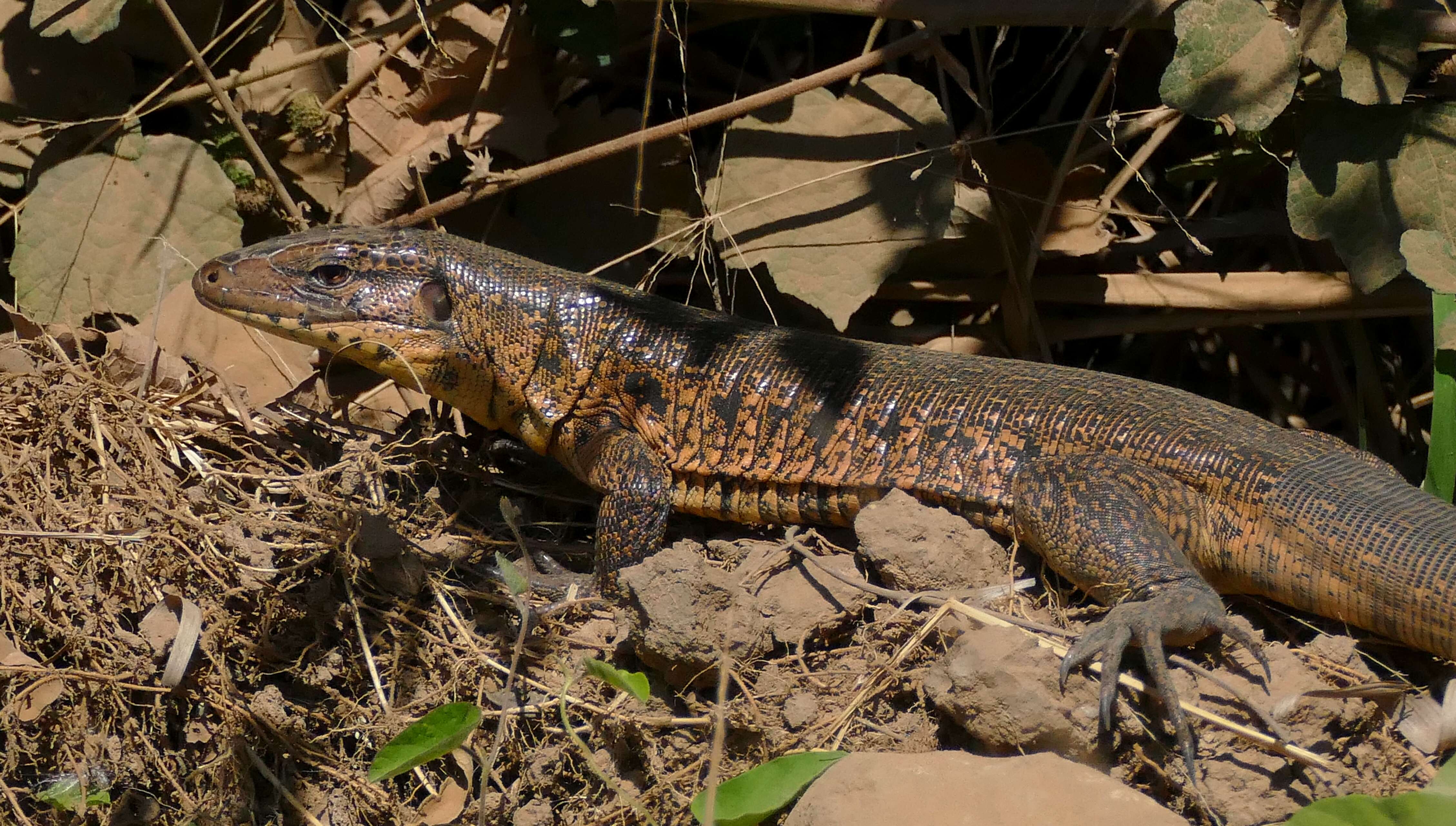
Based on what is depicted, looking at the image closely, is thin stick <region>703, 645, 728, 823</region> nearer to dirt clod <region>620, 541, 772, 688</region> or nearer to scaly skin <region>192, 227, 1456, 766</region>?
dirt clod <region>620, 541, 772, 688</region>

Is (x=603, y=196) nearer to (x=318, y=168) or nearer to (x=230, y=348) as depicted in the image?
(x=318, y=168)

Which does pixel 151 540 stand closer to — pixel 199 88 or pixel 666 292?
pixel 199 88

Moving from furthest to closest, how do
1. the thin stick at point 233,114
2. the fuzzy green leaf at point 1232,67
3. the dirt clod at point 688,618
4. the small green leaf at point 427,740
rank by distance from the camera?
the thin stick at point 233,114 < the fuzzy green leaf at point 1232,67 < the dirt clod at point 688,618 < the small green leaf at point 427,740

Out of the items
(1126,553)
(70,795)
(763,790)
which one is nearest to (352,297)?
(70,795)

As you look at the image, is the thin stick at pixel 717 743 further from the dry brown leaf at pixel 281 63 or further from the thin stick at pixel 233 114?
the dry brown leaf at pixel 281 63

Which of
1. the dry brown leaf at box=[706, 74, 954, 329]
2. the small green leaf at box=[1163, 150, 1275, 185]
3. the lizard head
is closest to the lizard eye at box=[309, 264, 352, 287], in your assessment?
the lizard head

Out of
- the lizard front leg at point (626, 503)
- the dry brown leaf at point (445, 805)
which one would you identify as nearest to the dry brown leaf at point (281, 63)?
the lizard front leg at point (626, 503)
